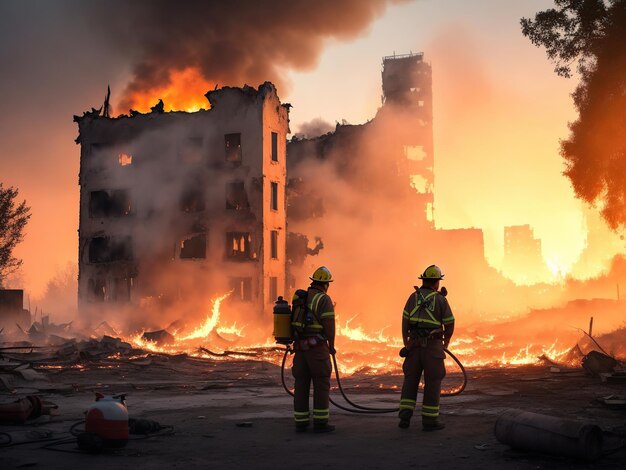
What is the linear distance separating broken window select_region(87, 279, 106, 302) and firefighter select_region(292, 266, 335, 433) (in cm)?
3483

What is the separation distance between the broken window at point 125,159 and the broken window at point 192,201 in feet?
14.8

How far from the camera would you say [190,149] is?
40.9 m

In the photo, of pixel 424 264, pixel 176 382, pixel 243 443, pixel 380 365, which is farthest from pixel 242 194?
pixel 243 443

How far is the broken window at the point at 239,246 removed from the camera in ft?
128

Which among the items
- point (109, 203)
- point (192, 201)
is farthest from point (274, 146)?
point (109, 203)

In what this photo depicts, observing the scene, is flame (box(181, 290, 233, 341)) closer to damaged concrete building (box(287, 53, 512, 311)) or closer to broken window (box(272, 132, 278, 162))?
damaged concrete building (box(287, 53, 512, 311))

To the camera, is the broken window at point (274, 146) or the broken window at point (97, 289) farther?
the broken window at point (97, 289)

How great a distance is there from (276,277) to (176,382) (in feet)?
76.2

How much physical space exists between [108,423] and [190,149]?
3428cm

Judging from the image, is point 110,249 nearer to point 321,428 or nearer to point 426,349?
point 321,428

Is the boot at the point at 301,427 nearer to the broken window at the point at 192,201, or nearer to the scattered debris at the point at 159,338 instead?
the scattered debris at the point at 159,338

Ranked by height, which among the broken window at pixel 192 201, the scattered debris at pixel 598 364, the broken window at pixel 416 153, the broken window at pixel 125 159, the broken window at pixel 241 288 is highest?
the broken window at pixel 416 153

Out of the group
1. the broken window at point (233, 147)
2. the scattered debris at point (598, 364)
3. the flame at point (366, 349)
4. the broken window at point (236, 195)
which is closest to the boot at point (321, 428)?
the scattered debris at point (598, 364)

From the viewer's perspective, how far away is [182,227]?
40188mm
